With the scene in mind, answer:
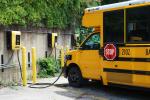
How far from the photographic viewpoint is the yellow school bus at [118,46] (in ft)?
39.8

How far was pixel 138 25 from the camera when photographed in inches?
485

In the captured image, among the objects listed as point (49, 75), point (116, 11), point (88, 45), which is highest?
point (116, 11)

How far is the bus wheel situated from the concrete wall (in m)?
1.91

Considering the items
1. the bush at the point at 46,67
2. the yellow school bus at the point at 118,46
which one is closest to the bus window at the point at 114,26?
the yellow school bus at the point at 118,46

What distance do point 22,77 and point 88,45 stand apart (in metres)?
2.46

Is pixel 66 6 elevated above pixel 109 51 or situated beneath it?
elevated above

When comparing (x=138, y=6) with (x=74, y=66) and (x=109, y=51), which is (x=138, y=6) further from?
(x=74, y=66)

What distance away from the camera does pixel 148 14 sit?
1195 centimetres

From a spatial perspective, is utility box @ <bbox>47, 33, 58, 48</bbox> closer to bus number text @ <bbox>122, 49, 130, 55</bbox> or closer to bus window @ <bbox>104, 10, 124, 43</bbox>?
bus window @ <bbox>104, 10, 124, 43</bbox>

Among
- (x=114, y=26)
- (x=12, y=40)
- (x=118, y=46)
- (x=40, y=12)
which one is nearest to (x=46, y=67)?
(x=40, y=12)

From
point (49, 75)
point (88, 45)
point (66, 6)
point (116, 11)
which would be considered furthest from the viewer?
point (66, 6)

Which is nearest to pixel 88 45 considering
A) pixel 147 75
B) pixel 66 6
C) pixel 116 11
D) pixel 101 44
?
pixel 101 44

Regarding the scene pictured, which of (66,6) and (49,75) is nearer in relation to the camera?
(49,75)

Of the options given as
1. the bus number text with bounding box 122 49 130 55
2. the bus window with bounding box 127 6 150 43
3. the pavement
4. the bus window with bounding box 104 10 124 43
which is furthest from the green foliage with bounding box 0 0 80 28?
the bus window with bounding box 127 6 150 43
